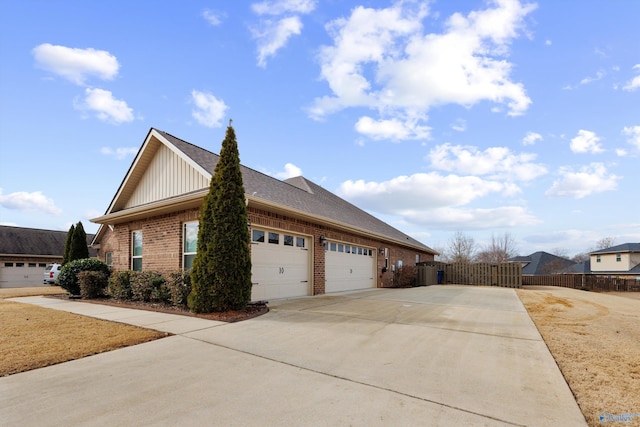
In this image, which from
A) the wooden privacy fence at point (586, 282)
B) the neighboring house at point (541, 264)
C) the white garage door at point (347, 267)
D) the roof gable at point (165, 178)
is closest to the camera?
the roof gable at point (165, 178)

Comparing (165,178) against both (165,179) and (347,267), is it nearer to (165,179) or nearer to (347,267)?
(165,179)

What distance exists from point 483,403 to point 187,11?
10983 millimetres

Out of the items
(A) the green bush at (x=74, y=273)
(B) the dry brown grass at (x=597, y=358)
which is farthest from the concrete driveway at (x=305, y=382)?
(A) the green bush at (x=74, y=273)

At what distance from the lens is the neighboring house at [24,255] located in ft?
83.7

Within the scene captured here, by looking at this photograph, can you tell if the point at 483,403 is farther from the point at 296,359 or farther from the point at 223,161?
the point at 223,161

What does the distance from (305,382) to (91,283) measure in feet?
36.6

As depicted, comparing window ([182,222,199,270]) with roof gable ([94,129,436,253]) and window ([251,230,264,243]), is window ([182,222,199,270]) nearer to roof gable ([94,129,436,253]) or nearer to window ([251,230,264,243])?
roof gable ([94,129,436,253])

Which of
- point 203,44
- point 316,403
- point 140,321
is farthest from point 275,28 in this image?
point 316,403

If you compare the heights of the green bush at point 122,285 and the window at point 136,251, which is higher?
the window at point 136,251

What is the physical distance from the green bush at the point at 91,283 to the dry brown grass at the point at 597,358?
43.4 feet

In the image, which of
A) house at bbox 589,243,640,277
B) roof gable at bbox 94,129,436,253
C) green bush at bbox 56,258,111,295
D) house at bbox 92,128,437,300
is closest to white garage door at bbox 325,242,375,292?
house at bbox 92,128,437,300

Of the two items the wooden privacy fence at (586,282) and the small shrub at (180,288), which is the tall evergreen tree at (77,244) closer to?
the small shrub at (180,288)

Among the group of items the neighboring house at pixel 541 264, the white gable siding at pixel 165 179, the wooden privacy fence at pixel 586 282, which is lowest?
the neighboring house at pixel 541 264

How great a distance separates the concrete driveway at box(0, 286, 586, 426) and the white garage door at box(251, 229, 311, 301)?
11.8 ft
